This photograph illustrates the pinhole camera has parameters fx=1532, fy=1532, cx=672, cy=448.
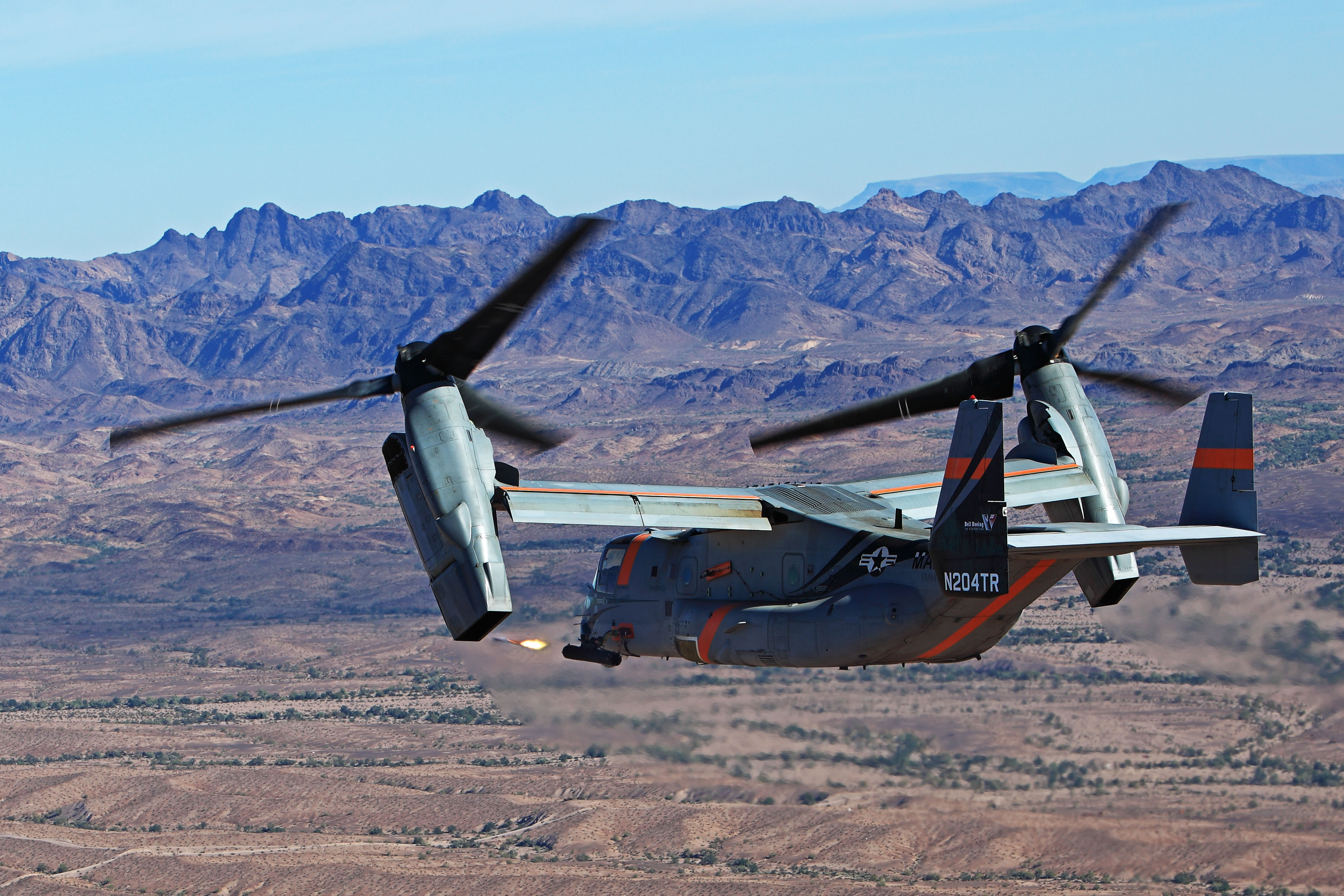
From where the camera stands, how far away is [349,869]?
106m

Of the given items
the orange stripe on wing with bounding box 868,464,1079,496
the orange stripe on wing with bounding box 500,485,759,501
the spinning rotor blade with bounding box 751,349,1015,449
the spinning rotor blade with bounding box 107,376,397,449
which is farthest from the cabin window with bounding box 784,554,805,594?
the spinning rotor blade with bounding box 107,376,397,449

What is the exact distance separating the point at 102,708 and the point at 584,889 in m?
110

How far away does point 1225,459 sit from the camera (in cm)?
3700

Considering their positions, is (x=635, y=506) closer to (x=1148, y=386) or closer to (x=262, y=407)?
(x=262, y=407)

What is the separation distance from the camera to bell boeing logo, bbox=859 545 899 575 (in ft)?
119

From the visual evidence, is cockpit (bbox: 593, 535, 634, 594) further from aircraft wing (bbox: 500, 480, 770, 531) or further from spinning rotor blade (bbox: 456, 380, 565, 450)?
spinning rotor blade (bbox: 456, 380, 565, 450)

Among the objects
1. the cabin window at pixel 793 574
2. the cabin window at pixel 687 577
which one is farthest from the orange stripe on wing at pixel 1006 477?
the cabin window at pixel 687 577

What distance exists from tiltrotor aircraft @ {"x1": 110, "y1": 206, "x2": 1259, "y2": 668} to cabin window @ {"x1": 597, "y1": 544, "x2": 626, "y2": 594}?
0.16ft

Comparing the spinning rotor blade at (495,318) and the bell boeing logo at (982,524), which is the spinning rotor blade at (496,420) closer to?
the spinning rotor blade at (495,318)

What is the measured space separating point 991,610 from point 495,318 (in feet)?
45.0

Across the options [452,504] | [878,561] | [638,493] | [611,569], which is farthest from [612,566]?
[878,561]

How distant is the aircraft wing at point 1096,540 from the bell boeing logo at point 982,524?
70 cm

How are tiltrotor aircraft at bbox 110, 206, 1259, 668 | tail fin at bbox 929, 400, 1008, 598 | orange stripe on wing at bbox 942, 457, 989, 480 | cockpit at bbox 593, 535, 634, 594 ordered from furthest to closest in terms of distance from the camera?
1. cockpit at bbox 593, 535, 634, 594
2. tiltrotor aircraft at bbox 110, 206, 1259, 668
3. orange stripe on wing at bbox 942, 457, 989, 480
4. tail fin at bbox 929, 400, 1008, 598

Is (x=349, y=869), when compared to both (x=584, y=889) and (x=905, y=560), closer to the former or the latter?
(x=584, y=889)
